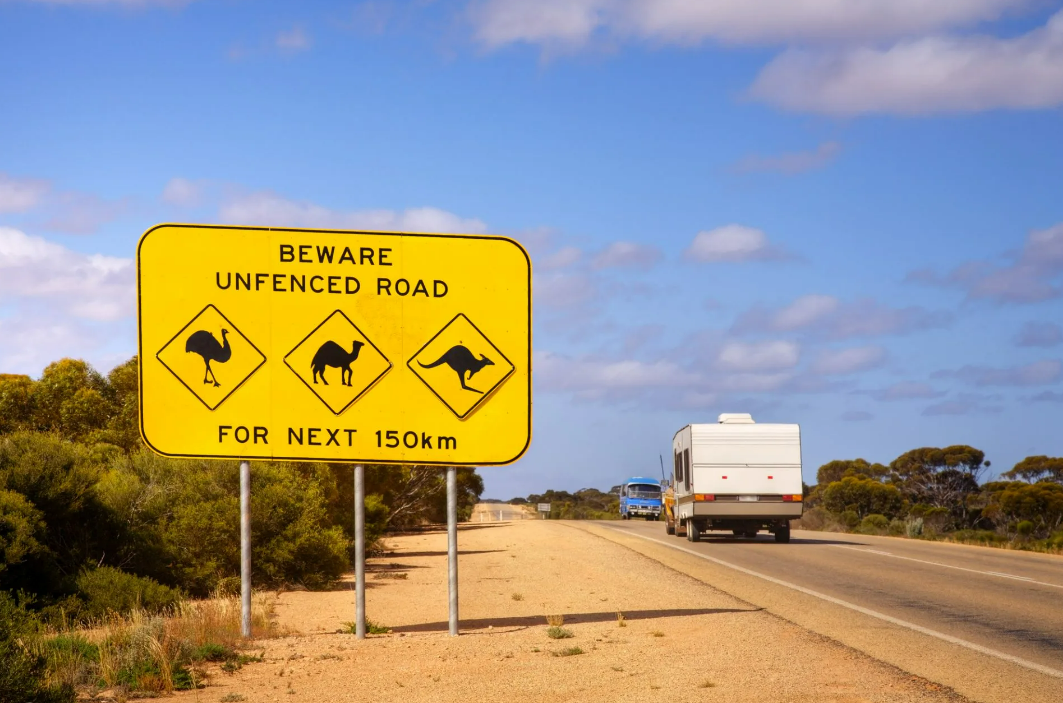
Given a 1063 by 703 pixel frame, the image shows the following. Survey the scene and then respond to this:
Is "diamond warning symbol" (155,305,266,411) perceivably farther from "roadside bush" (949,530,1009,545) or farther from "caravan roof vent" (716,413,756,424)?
"roadside bush" (949,530,1009,545)

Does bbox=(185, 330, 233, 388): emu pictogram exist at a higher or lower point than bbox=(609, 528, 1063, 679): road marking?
higher

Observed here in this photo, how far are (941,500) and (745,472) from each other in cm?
4804

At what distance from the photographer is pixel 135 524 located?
51.5 ft

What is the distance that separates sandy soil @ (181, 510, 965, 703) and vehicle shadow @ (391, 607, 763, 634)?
1cm

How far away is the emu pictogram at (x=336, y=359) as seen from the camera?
12039 millimetres

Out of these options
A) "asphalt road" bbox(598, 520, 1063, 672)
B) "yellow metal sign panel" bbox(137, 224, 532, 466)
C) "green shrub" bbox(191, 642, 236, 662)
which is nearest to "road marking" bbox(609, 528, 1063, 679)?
"asphalt road" bbox(598, 520, 1063, 672)

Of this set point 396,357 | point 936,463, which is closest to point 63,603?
point 396,357

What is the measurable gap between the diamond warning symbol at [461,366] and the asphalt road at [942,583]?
5.74m

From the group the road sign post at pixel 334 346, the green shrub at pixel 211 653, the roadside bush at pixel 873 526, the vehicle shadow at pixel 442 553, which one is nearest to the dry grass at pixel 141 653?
the green shrub at pixel 211 653

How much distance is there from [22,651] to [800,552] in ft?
67.6

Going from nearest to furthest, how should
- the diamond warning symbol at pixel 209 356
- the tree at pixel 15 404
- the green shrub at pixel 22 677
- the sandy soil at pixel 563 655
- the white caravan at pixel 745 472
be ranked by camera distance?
the green shrub at pixel 22 677, the sandy soil at pixel 563 655, the diamond warning symbol at pixel 209 356, the white caravan at pixel 745 472, the tree at pixel 15 404

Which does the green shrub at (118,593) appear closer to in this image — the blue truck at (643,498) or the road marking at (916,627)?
the road marking at (916,627)

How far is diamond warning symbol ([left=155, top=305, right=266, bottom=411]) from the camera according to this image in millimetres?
11898

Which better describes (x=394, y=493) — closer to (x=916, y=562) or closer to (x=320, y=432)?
(x=916, y=562)
